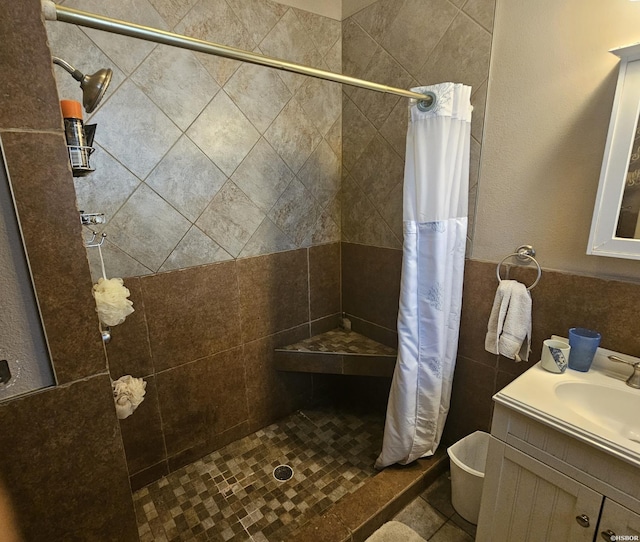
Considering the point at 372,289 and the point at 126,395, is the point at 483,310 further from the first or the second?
the point at 126,395

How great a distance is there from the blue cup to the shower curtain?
46cm

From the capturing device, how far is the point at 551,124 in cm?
130

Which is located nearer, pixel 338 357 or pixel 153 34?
pixel 153 34

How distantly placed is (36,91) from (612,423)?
5.81 feet

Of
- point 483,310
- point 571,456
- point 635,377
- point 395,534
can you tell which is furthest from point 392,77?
point 395,534

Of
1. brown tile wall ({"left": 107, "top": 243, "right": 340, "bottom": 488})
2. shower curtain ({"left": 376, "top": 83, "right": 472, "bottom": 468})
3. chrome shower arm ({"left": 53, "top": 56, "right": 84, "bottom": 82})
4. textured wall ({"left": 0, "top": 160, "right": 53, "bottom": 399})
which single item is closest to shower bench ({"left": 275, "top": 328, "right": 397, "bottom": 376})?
brown tile wall ({"left": 107, "top": 243, "right": 340, "bottom": 488})

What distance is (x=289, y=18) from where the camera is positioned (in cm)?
180

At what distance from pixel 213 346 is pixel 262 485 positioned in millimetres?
768

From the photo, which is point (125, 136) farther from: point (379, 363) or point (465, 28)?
point (379, 363)

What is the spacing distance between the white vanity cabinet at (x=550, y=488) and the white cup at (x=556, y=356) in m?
0.29

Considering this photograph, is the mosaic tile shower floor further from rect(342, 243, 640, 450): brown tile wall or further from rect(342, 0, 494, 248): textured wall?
rect(342, 0, 494, 248): textured wall

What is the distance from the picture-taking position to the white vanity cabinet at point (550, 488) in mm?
913

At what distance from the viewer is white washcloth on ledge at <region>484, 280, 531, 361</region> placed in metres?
1.40

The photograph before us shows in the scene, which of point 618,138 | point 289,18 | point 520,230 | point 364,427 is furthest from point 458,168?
point 364,427
